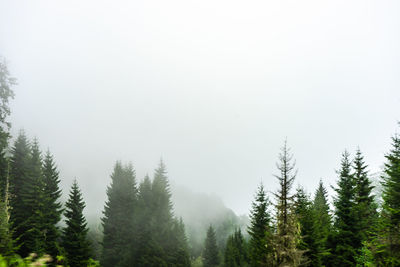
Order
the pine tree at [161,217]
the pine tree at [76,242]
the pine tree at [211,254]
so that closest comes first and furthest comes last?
1. the pine tree at [76,242]
2. the pine tree at [161,217]
3. the pine tree at [211,254]

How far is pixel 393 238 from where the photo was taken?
44.9ft

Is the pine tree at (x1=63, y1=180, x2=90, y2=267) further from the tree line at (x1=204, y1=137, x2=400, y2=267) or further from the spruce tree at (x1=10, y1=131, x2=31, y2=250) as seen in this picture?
the tree line at (x1=204, y1=137, x2=400, y2=267)

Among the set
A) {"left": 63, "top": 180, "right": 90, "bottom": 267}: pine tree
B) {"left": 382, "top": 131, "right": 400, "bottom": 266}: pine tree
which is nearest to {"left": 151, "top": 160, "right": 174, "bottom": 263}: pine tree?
{"left": 63, "top": 180, "right": 90, "bottom": 267}: pine tree

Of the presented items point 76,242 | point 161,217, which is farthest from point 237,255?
point 76,242

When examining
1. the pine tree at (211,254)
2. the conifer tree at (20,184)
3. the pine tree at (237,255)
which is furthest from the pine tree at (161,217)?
the pine tree at (211,254)

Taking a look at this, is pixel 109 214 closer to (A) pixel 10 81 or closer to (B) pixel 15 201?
(B) pixel 15 201

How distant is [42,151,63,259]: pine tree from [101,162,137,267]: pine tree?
22.8ft

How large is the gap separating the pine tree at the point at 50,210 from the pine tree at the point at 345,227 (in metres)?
30.0

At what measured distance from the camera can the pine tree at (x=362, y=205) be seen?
26750 millimetres

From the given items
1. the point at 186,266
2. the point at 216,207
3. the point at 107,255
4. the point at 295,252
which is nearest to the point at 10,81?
the point at 107,255

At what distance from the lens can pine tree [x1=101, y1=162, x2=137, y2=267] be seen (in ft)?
110

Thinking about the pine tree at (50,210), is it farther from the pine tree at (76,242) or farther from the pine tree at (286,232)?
the pine tree at (286,232)

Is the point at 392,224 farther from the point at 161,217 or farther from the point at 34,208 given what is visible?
the point at 34,208

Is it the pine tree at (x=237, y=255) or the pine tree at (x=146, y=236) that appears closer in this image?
the pine tree at (x=146, y=236)
